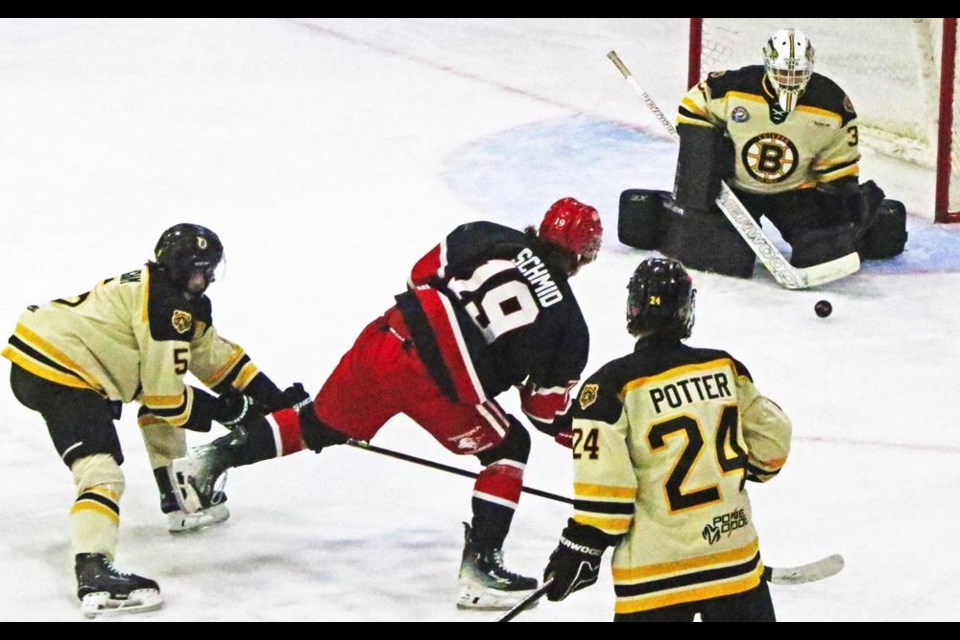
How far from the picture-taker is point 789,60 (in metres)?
5.61

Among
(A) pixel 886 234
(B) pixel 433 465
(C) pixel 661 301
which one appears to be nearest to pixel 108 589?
(B) pixel 433 465

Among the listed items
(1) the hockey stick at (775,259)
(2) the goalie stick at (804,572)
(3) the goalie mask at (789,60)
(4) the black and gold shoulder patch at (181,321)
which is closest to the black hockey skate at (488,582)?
(2) the goalie stick at (804,572)

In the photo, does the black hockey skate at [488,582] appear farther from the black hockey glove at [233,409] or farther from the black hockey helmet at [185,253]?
the black hockey helmet at [185,253]

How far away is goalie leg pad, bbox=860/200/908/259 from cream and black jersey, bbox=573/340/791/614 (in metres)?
3.18

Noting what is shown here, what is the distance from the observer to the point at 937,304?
18.6 feet

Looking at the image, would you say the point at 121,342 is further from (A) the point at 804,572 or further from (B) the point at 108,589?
(A) the point at 804,572

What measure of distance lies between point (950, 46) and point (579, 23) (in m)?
3.49

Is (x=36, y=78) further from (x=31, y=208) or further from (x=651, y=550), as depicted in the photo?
(x=651, y=550)

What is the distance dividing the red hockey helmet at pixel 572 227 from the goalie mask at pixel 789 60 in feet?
6.96

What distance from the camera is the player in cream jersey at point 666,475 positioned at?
2.98 meters

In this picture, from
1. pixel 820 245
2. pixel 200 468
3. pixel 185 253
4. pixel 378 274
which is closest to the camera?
pixel 185 253

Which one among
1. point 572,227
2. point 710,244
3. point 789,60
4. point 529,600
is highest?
point 789,60

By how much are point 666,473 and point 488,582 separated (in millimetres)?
859

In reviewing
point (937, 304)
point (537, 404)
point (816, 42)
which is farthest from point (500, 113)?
point (537, 404)
